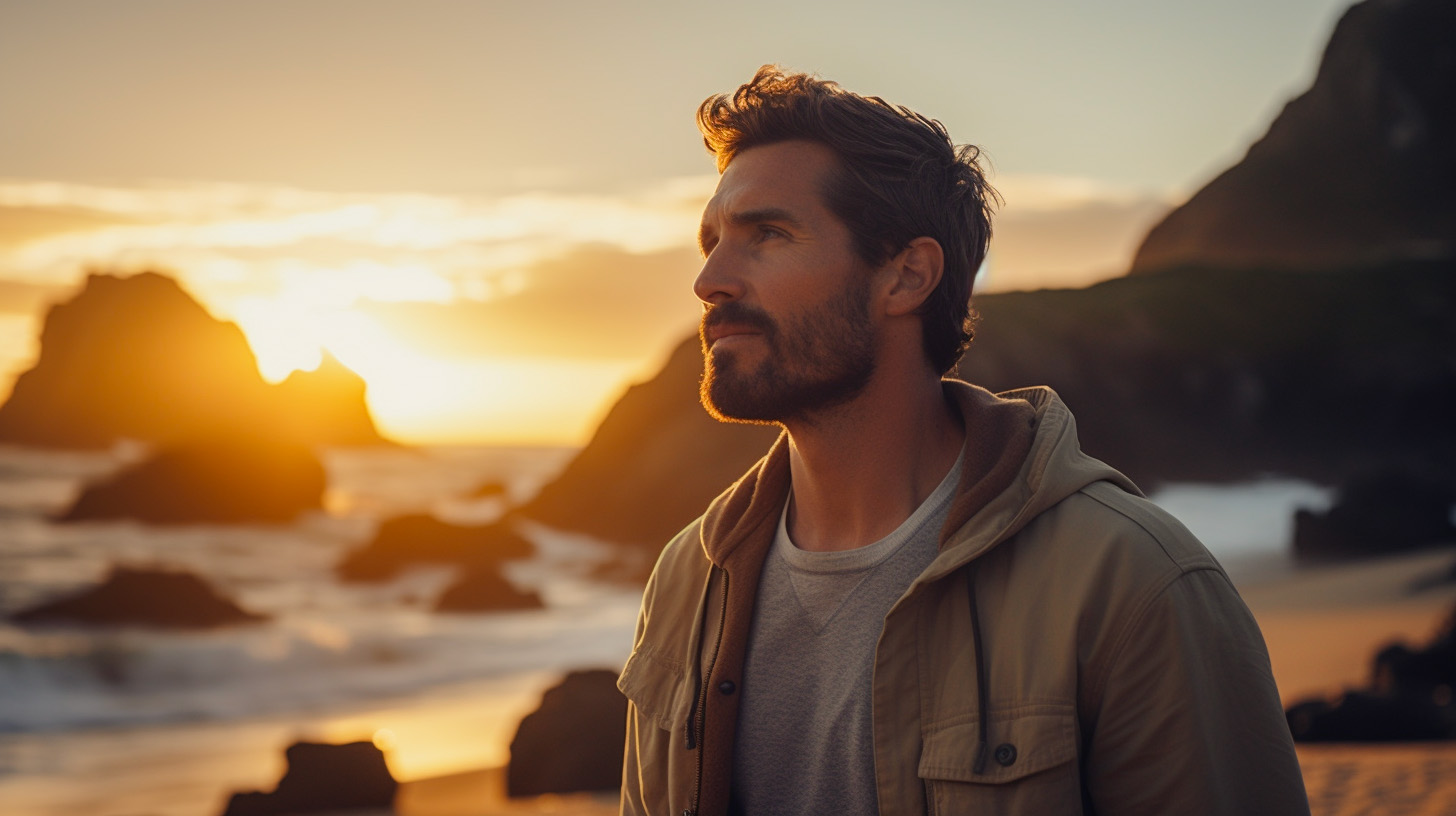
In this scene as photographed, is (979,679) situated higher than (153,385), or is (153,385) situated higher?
(153,385)

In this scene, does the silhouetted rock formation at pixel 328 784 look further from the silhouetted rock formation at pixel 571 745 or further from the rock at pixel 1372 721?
the rock at pixel 1372 721

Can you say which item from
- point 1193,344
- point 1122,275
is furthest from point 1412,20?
point 1193,344

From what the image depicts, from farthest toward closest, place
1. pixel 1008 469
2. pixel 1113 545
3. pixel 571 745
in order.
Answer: pixel 571 745
pixel 1008 469
pixel 1113 545

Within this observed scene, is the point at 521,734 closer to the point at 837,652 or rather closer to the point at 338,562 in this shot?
the point at 837,652

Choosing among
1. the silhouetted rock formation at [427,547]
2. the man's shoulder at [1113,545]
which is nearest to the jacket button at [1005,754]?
the man's shoulder at [1113,545]

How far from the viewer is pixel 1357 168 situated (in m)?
71.9

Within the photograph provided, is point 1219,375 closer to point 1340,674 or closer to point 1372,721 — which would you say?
point 1340,674

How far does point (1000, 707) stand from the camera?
2051 millimetres

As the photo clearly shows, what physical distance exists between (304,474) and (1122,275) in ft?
140

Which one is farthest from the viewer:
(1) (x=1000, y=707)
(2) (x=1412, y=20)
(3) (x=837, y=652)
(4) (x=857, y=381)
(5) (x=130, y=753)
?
(2) (x=1412, y=20)

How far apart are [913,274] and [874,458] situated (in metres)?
0.49

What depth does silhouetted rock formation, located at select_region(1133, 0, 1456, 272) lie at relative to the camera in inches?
2721

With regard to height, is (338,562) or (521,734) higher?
(338,562)

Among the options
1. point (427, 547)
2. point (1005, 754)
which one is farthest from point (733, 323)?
point (427, 547)
